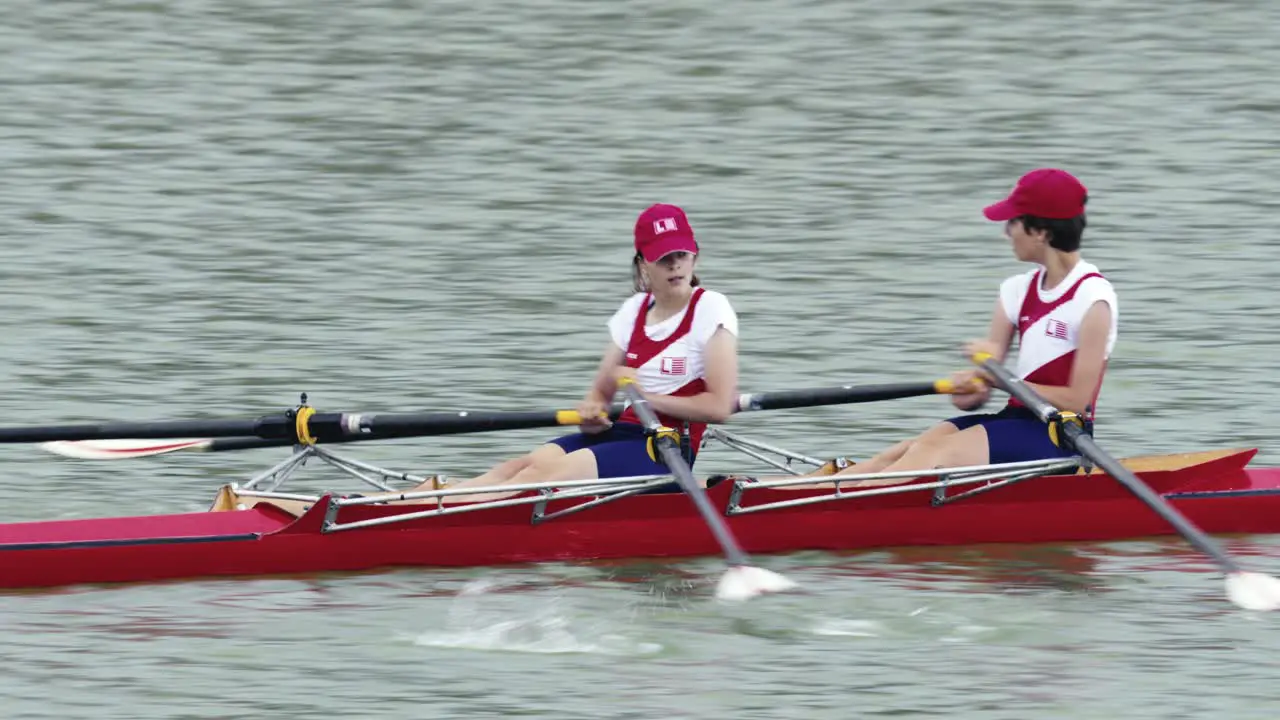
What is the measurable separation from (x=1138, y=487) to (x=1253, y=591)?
0.60 m

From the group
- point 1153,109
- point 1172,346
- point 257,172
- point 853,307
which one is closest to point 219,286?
point 257,172

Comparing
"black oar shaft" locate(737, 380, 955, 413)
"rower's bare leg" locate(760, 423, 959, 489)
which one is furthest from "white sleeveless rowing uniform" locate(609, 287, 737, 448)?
"rower's bare leg" locate(760, 423, 959, 489)

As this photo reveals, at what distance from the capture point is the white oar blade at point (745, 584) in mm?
7562

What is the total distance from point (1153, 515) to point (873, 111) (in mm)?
9670

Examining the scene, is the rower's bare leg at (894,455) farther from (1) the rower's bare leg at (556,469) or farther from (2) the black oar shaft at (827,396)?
(1) the rower's bare leg at (556,469)

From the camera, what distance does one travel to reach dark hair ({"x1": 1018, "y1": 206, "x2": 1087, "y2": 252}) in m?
8.17

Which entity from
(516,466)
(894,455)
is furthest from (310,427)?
(894,455)

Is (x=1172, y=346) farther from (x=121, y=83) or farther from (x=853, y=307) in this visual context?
(x=121, y=83)

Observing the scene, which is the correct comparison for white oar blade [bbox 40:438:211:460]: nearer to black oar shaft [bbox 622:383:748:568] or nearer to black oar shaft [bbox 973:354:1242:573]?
black oar shaft [bbox 622:383:748:568]

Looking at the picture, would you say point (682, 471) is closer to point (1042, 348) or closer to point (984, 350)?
point (984, 350)

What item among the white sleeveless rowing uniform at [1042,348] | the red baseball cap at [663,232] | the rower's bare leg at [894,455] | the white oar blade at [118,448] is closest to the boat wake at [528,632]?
the rower's bare leg at [894,455]

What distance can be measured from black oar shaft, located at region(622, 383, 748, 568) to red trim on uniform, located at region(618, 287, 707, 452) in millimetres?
149

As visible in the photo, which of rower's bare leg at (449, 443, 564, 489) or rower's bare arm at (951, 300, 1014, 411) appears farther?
rower's bare arm at (951, 300, 1014, 411)

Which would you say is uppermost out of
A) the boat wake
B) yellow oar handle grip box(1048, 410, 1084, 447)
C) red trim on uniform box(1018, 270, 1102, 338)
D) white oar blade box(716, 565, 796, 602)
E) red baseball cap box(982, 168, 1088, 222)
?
red baseball cap box(982, 168, 1088, 222)
